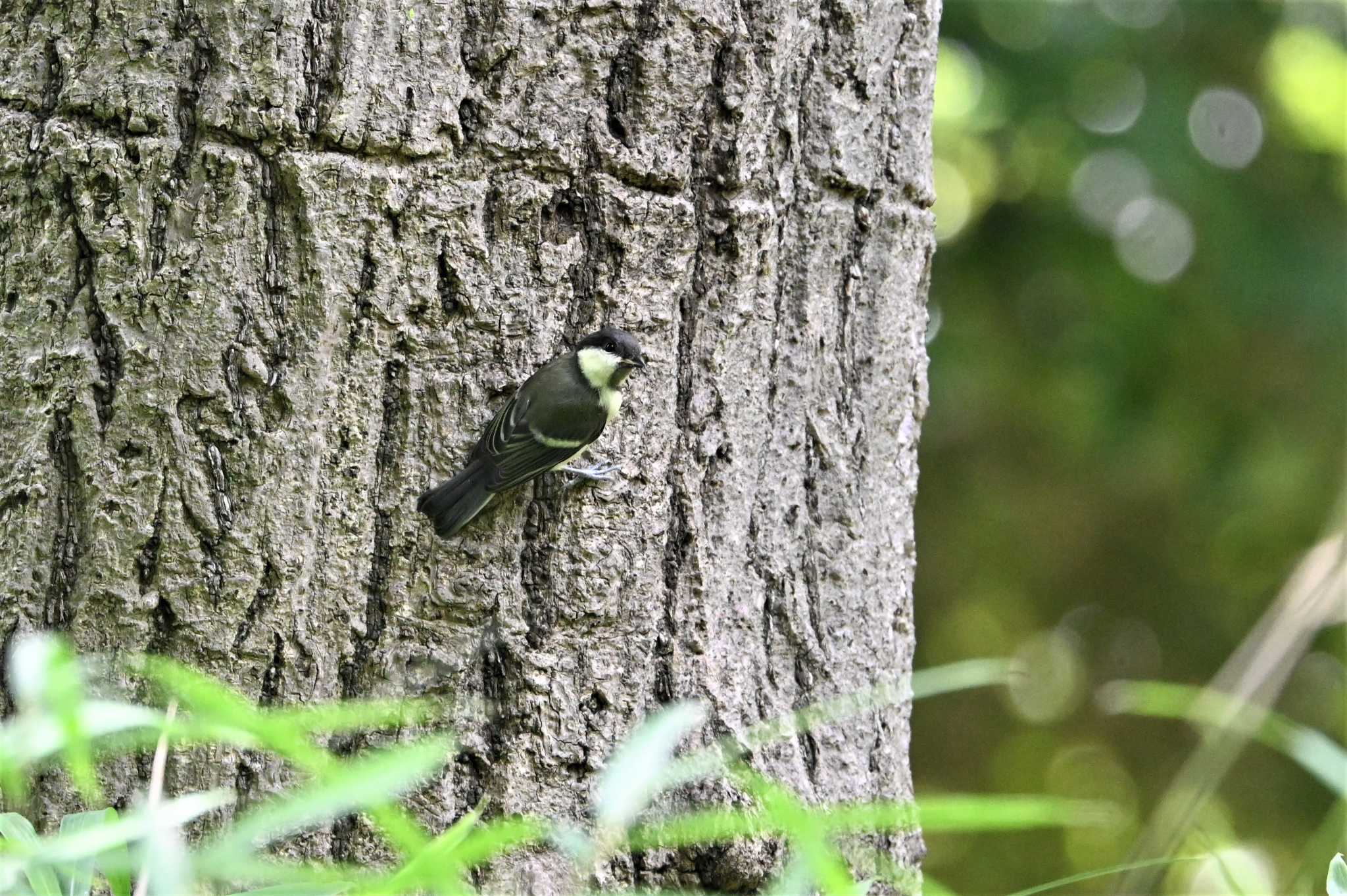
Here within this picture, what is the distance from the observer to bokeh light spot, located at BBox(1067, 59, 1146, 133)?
395 centimetres

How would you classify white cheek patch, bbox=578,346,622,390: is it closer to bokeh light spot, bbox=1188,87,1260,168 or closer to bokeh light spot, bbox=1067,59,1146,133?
bokeh light spot, bbox=1067,59,1146,133

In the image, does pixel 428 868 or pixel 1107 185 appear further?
pixel 1107 185

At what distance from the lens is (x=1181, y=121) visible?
13.0 feet

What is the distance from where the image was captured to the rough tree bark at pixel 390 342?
5.09ft

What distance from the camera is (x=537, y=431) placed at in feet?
5.36

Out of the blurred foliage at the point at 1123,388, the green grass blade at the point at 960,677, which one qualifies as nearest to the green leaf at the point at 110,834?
the green grass blade at the point at 960,677

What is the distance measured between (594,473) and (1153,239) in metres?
3.23

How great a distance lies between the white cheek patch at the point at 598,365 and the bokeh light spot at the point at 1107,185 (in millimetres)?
2872

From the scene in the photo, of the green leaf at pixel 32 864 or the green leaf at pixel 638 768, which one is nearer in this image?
the green leaf at pixel 638 768

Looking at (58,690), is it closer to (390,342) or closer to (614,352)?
(390,342)

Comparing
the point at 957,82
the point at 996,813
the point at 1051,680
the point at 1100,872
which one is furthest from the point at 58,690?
the point at 1051,680

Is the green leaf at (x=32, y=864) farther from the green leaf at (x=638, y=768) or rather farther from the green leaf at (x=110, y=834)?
the green leaf at (x=638, y=768)

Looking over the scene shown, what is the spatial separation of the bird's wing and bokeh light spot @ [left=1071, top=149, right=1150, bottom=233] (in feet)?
9.57

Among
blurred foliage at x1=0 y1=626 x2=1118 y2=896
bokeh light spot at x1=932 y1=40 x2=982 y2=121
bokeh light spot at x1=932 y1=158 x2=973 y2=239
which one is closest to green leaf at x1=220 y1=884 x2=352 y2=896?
blurred foliage at x1=0 y1=626 x2=1118 y2=896
